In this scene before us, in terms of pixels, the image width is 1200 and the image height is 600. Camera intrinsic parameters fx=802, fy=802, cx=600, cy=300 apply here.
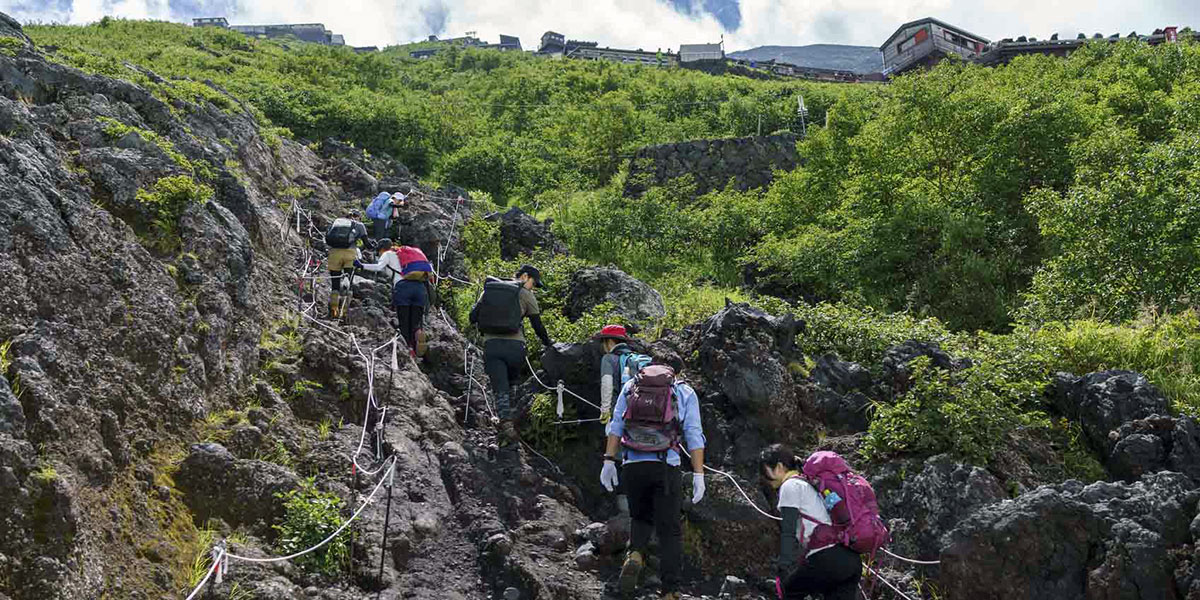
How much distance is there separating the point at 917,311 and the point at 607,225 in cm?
858

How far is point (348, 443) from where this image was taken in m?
8.35

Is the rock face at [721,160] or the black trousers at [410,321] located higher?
the rock face at [721,160]

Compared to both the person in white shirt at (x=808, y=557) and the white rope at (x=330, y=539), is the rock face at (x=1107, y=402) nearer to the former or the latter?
the person in white shirt at (x=808, y=557)

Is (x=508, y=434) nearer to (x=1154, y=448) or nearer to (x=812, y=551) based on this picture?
(x=812, y=551)

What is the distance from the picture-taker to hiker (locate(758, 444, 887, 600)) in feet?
19.0

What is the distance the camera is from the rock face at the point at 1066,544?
21.7 feet

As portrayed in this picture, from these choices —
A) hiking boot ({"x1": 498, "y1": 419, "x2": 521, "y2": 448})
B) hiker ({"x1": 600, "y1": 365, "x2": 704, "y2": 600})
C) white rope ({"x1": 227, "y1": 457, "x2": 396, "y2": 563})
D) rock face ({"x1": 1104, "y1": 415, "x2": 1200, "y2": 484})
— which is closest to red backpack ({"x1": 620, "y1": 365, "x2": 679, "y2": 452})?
hiker ({"x1": 600, "y1": 365, "x2": 704, "y2": 600})

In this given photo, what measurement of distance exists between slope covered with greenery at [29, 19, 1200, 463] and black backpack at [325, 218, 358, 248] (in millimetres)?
3419

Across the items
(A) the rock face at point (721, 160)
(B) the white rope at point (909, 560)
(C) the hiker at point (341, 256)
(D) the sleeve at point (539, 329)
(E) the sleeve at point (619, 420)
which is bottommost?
(B) the white rope at point (909, 560)

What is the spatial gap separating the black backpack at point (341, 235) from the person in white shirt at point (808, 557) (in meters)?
8.62

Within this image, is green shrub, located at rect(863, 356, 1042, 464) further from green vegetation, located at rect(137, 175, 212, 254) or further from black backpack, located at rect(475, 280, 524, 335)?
green vegetation, located at rect(137, 175, 212, 254)

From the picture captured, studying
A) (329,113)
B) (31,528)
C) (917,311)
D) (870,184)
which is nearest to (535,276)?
(31,528)

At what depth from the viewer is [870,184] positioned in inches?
868

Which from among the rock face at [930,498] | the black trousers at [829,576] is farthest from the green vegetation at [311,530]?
the rock face at [930,498]
